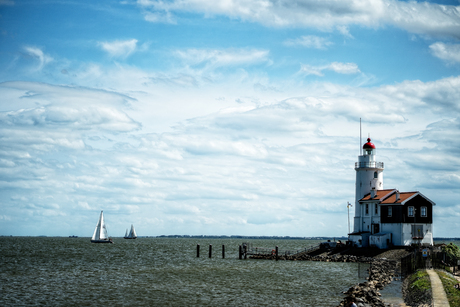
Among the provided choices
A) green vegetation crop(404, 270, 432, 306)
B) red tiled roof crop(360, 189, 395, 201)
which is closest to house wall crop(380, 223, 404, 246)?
red tiled roof crop(360, 189, 395, 201)

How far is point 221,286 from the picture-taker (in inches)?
1652

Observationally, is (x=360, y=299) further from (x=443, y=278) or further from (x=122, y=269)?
(x=122, y=269)

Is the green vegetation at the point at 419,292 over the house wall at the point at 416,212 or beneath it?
beneath

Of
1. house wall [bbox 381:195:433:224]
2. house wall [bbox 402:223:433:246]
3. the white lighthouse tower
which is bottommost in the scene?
house wall [bbox 402:223:433:246]

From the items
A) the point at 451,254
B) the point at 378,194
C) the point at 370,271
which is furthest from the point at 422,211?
the point at 370,271

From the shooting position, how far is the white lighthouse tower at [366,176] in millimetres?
68438

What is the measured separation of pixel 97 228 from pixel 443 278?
10830 centimetres

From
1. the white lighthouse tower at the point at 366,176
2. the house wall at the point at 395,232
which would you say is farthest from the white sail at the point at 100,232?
the house wall at the point at 395,232

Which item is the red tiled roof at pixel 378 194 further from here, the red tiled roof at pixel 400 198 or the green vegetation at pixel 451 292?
the green vegetation at pixel 451 292

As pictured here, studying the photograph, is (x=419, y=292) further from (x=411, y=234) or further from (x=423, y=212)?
(x=423, y=212)

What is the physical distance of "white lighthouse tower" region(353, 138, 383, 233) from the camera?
68.4 metres

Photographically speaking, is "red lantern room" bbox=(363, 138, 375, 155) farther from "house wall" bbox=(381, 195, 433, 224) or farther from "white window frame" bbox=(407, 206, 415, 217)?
"white window frame" bbox=(407, 206, 415, 217)

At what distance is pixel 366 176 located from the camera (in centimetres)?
6888

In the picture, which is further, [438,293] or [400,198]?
[400,198]
